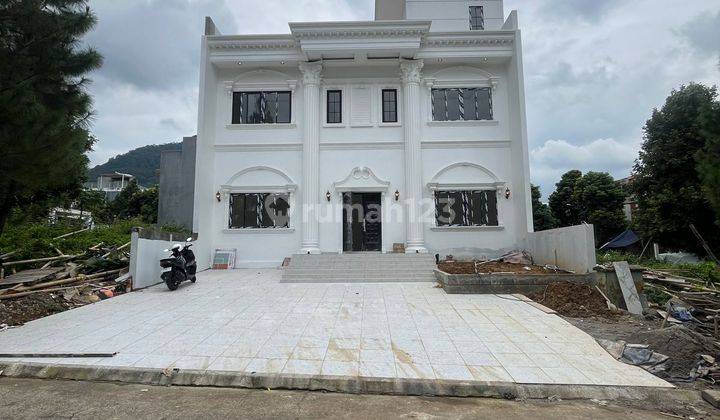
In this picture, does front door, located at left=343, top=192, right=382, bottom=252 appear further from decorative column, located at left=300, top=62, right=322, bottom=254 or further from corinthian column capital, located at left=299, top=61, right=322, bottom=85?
corinthian column capital, located at left=299, top=61, right=322, bottom=85

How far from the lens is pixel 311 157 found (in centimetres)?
1146

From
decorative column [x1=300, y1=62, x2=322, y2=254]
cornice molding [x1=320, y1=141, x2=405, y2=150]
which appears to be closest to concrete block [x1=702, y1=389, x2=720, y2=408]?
decorative column [x1=300, y1=62, x2=322, y2=254]

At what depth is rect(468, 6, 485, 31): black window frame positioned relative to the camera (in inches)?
533

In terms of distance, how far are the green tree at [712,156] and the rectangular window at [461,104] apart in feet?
28.5

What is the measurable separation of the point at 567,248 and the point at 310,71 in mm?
8416

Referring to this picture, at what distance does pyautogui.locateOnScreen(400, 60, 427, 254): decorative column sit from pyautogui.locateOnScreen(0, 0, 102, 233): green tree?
25.9 feet

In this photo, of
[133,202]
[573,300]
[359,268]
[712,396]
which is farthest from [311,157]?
[133,202]

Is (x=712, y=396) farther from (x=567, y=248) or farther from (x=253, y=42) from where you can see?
(x=253, y=42)

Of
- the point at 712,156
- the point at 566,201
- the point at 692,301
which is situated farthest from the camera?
the point at 566,201

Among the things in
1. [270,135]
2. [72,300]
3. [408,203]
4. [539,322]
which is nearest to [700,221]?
[408,203]

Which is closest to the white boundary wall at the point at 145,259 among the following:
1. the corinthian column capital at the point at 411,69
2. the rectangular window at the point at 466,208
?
the rectangular window at the point at 466,208

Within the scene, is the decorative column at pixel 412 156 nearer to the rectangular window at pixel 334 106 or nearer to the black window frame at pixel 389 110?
the black window frame at pixel 389 110

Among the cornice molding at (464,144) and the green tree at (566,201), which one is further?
the green tree at (566,201)

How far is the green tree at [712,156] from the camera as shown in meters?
→ 3.32
